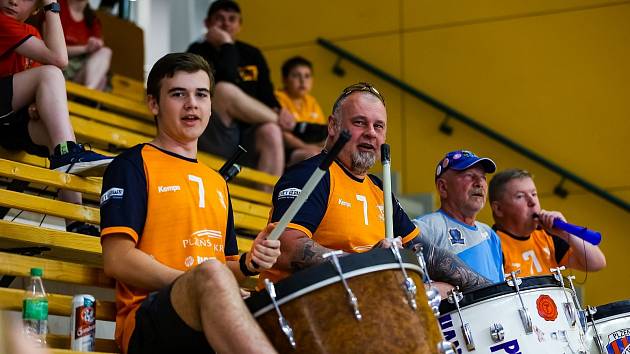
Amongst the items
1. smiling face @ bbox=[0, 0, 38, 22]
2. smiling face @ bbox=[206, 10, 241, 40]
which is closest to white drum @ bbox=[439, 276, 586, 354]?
smiling face @ bbox=[0, 0, 38, 22]

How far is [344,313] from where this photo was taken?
8.93ft

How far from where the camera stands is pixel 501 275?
14.3 ft

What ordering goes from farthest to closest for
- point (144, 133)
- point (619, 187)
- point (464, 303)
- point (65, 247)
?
point (619, 187) → point (144, 133) → point (65, 247) → point (464, 303)

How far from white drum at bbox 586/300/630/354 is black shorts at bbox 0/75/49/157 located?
2.23 metres

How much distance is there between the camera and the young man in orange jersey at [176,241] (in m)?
2.68

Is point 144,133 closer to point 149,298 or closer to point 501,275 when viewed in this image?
point 501,275

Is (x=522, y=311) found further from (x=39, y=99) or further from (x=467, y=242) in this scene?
(x=39, y=99)

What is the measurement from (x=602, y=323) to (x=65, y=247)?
77.0 inches

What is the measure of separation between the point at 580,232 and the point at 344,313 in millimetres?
2364

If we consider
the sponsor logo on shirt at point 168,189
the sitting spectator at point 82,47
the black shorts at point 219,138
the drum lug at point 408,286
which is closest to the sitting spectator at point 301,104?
the black shorts at point 219,138

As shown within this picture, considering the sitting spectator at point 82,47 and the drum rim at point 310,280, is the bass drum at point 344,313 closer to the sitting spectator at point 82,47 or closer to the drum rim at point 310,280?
the drum rim at point 310,280

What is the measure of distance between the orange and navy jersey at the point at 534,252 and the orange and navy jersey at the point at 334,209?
1.31m

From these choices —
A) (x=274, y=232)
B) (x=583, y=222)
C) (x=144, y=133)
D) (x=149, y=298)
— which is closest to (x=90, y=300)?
(x=149, y=298)

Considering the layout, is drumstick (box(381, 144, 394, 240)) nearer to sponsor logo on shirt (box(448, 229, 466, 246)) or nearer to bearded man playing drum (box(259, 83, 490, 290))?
bearded man playing drum (box(259, 83, 490, 290))
